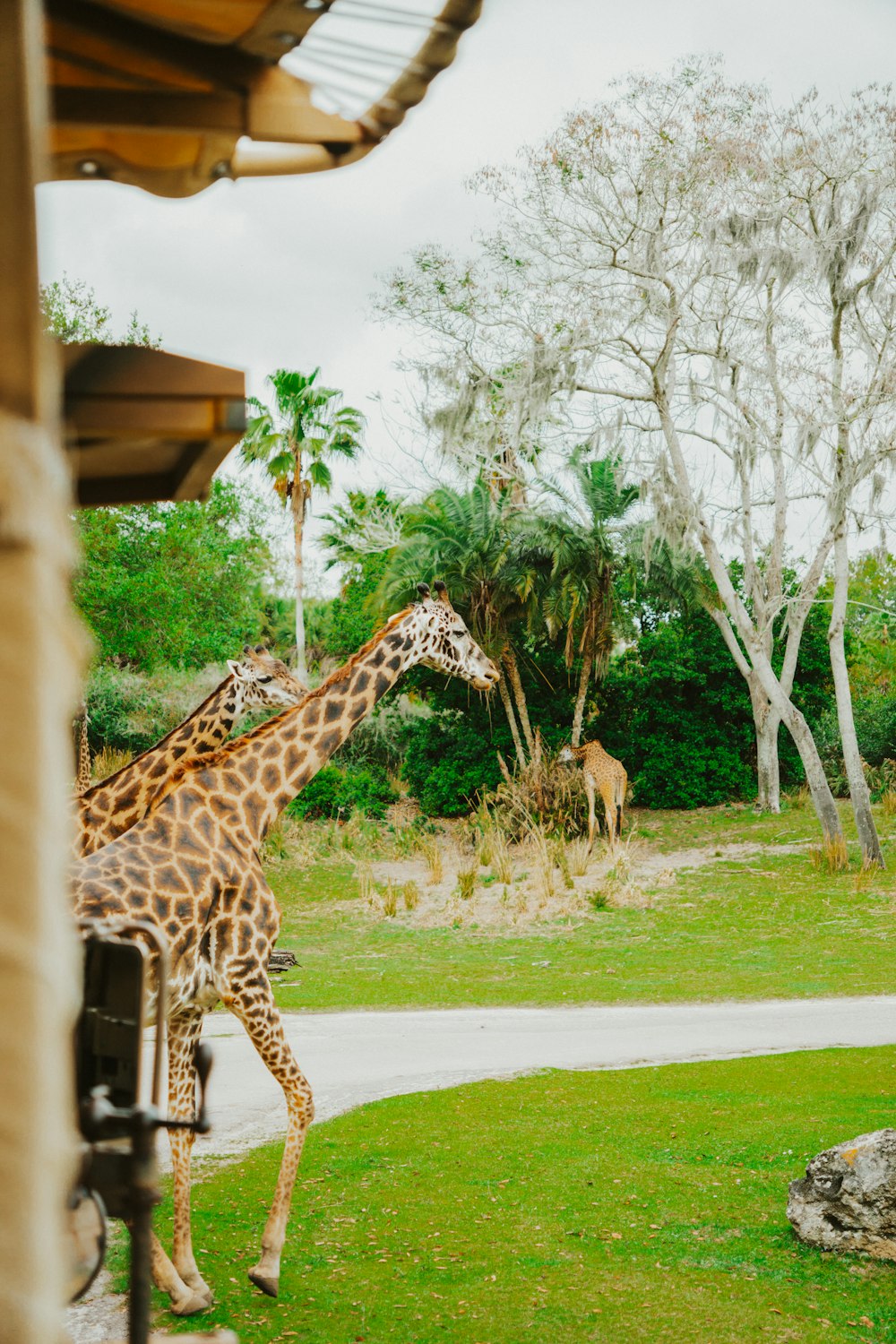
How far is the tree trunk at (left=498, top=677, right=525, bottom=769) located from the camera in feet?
78.0

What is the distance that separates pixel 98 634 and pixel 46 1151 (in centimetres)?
2108

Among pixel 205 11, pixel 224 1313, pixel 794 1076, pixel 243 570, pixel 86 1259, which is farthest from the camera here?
pixel 243 570

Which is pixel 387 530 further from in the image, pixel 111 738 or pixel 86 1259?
pixel 86 1259

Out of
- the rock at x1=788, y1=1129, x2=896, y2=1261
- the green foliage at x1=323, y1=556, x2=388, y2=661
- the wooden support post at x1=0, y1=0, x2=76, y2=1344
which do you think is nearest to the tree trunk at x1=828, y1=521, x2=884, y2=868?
the green foliage at x1=323, y1=556, x2=388, y2=661

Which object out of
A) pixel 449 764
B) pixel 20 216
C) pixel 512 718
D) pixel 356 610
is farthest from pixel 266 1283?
pixel 356 610

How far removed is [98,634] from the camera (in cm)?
2125

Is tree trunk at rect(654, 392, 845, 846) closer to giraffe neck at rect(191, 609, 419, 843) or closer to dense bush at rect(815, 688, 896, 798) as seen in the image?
dense bush at rect(815, 688, 896, 798)

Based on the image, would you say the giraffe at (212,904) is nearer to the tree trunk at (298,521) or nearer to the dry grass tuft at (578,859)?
the dry grass tuft at (578,859)

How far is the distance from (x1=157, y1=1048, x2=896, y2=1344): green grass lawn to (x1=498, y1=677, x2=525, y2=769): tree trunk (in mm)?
15011

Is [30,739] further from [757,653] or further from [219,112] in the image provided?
[757,653]

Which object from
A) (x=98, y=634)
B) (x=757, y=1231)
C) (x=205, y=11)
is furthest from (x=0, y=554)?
(x=98, y=634)

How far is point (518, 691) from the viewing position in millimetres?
24031

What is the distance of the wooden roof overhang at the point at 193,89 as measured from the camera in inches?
85.7

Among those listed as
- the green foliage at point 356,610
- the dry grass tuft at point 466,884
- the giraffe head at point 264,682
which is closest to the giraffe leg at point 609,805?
the dry grass tuft at point 466,884
